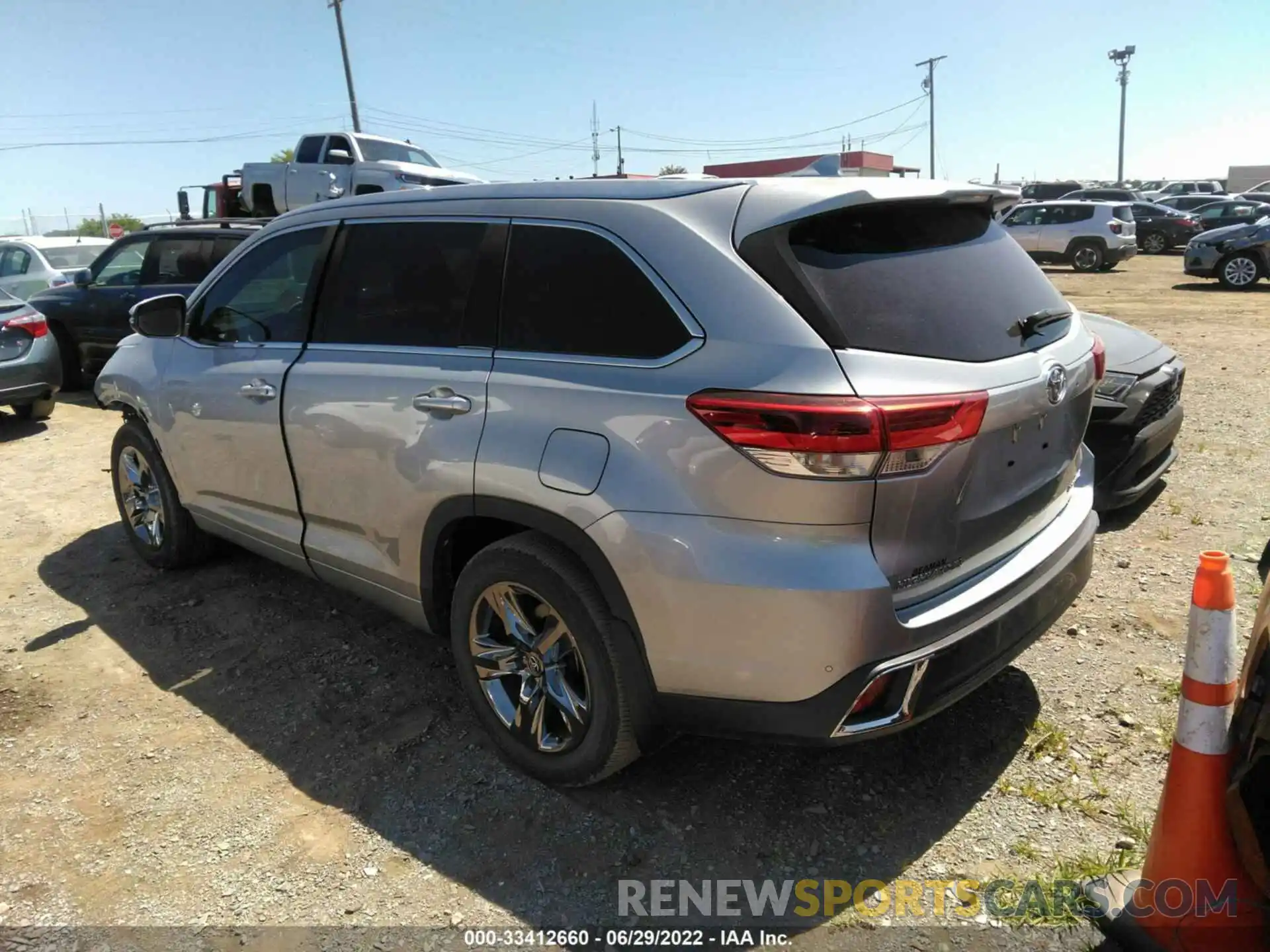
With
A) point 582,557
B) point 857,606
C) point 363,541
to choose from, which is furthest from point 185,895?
point 857,606

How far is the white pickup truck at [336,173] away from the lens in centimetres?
1441

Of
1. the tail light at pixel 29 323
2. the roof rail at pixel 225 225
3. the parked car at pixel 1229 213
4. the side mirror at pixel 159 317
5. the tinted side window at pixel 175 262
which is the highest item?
the parked car at pixel 1229 213

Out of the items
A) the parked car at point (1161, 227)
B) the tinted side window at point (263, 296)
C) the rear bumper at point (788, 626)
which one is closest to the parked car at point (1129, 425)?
the rear bumper at point (788, 626)

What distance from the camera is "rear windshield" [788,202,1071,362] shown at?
2.32m

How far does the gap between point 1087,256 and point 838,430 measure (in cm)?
2240

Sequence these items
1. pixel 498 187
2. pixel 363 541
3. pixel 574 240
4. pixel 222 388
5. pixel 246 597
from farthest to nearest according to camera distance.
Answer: pixel 246 597 → pixel 222 388 → pixel 363 541 → pixel 498 187 → pixel 574 240

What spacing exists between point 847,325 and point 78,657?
11.7 ft

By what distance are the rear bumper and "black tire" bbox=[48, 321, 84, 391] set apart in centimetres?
934

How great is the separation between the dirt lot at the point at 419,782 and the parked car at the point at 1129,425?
0.36m

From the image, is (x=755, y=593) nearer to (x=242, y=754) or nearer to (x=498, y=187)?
(x=498, y=187)

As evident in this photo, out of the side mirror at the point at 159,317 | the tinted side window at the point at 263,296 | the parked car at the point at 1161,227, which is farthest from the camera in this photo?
the parked car at the point at 1161,227

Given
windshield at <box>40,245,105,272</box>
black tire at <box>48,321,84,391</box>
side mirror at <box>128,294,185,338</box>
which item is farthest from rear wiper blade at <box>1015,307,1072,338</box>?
windshield at <box>40,245,105,272</box>

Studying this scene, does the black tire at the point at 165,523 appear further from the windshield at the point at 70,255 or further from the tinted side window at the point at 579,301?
the windshield at the point at 70,255

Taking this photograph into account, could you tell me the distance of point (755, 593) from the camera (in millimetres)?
2217
